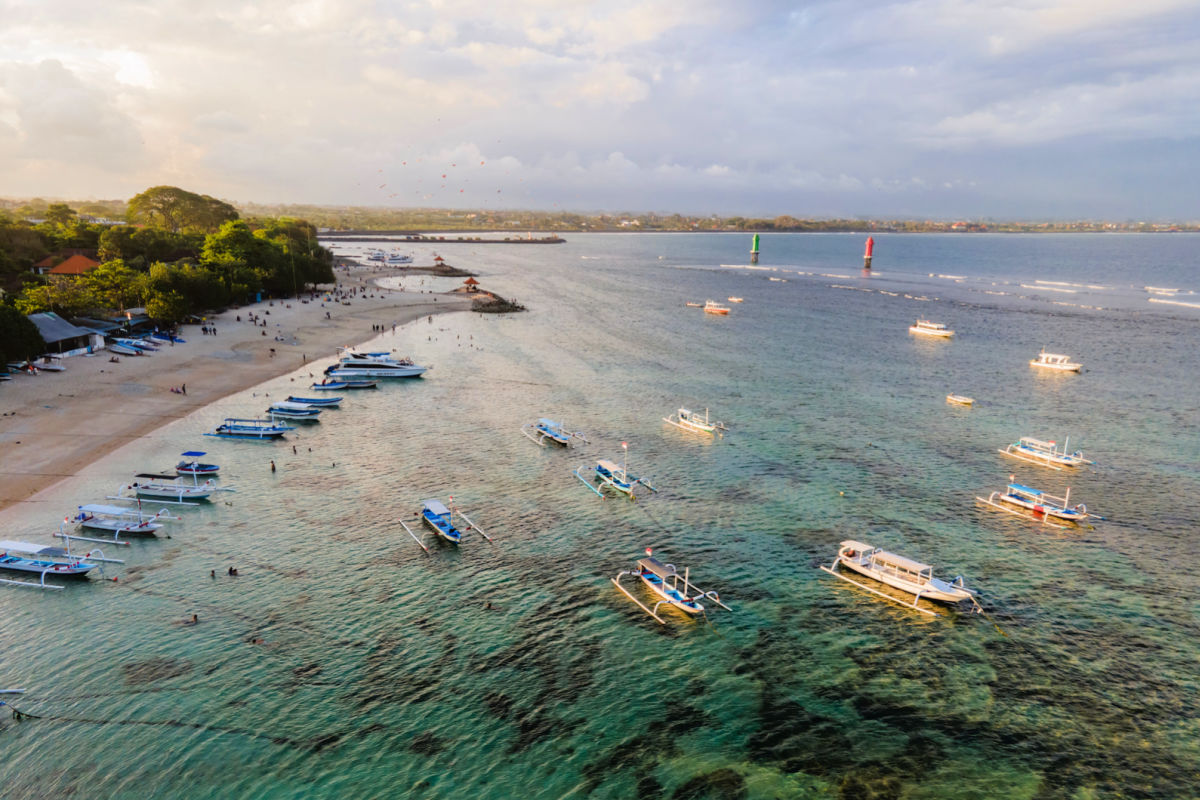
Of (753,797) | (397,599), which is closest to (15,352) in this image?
(397,599)

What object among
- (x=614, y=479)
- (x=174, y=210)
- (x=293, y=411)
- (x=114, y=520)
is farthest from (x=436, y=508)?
(x=174, y=210)

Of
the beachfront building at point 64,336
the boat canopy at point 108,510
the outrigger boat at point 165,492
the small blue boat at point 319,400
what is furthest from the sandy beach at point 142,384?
the small blue boat at point 319,400

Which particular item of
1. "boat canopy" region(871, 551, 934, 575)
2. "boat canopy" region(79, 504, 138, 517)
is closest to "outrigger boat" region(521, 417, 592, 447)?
"boat canopy" region(871, 551, 934, 575)

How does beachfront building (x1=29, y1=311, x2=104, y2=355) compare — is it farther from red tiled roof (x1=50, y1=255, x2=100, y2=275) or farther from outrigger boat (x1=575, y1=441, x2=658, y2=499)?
outrigger boat (x1=575, y1=441, x2=658, y2=499)

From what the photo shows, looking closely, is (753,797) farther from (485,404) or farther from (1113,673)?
(485,404)

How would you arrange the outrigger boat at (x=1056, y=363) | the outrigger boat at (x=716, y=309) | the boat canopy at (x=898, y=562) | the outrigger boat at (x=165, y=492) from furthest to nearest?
the outrigger boat at (x=716, y=309) → the outrigger boat at (x=1056, y=363) → the outrigger boat at (x=165, y=492) → the boat canopy at (x=898, y=562)

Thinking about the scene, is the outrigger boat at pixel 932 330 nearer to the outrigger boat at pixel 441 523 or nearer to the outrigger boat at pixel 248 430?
the outrigger boat at pixel 441 523
